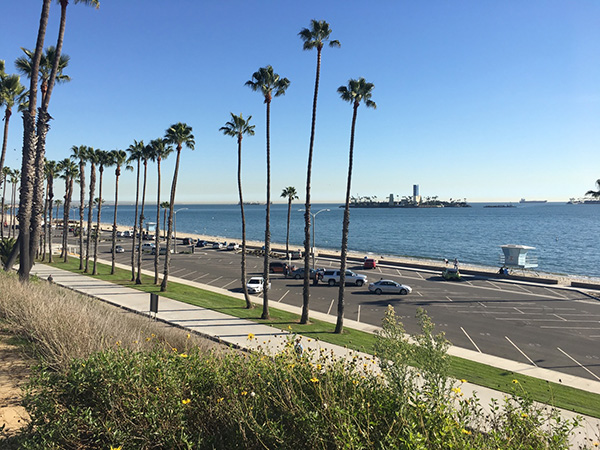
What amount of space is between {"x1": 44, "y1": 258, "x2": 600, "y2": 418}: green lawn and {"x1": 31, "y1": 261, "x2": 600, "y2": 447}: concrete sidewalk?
0.67 m

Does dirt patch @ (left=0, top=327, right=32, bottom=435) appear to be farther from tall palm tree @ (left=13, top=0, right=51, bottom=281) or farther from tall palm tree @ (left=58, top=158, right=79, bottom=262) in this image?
tall palm tree @ (left=58, top=158, right=79, bottom=262)

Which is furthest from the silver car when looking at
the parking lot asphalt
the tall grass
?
the tall grass

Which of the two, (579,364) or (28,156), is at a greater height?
(28,156)

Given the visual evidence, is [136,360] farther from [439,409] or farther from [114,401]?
[439,409]

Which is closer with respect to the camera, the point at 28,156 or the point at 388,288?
the point at 28,156

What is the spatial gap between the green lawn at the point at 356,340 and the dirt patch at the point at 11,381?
8.35 meters

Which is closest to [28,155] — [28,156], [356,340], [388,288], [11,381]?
[28,156]

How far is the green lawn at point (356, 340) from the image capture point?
14.4m

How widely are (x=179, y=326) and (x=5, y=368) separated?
11.8m

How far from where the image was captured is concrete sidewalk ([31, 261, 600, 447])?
14.6 metres

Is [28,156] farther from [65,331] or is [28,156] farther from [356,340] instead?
[356,340]

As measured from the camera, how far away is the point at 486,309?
98.2 feet

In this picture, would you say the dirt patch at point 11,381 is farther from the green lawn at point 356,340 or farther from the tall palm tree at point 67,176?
the tall palm tree at point 67,176

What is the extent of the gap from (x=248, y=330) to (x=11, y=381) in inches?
531
